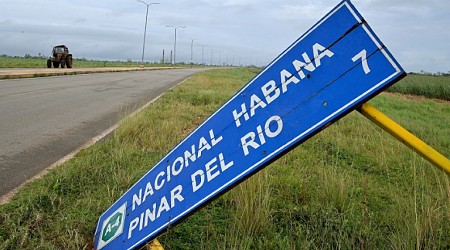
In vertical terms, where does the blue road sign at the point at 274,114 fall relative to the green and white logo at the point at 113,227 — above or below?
above

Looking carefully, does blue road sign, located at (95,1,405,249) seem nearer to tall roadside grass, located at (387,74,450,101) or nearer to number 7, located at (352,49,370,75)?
number 7, located at (352,49,370,75)

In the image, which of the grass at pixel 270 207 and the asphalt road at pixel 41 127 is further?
the asphalt road at pixel 41 127

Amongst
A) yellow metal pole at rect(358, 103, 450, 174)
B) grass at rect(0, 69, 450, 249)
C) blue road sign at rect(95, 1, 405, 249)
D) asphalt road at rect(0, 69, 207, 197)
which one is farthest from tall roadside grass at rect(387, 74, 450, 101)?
blue road sign at rect(95, 1, 405, 249)

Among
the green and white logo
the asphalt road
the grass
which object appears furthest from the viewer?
the asphalt road

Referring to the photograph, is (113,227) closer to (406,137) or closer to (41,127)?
(406,137)

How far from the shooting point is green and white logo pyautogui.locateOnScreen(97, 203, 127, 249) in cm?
201

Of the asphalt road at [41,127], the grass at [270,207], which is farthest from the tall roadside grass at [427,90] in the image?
the grass at [270,207]

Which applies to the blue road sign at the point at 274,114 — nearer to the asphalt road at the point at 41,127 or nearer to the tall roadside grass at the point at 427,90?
the asphalt road at the point at 41,127

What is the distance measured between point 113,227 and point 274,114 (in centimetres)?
119

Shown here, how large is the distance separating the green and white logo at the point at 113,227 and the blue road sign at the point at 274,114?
0.10m

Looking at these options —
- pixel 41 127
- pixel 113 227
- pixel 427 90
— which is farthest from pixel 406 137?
pixel 427 90

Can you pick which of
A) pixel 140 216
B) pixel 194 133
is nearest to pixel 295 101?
pixel 194 133

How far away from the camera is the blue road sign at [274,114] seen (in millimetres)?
1284

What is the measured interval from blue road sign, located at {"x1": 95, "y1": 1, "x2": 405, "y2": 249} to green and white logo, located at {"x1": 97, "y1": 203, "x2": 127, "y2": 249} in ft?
0.34
